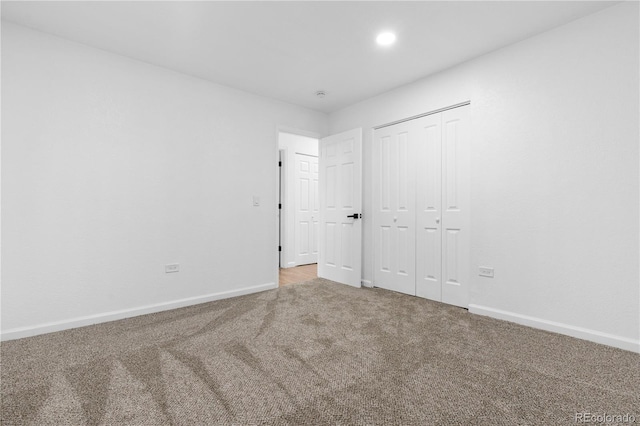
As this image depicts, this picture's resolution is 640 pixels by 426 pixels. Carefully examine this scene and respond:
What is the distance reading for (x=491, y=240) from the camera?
2764 mm

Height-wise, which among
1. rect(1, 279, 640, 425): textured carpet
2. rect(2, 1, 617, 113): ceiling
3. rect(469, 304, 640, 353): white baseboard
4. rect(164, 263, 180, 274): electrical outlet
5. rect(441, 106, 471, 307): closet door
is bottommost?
rect(1, 279, 640, 425): textured carpet

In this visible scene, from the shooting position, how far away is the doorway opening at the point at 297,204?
17.7 feet

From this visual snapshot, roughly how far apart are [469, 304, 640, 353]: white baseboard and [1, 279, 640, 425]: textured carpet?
0.07m

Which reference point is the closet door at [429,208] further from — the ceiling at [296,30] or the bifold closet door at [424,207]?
the ceiling at [296,30]

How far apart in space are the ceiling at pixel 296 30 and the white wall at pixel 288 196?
2177 millimetres

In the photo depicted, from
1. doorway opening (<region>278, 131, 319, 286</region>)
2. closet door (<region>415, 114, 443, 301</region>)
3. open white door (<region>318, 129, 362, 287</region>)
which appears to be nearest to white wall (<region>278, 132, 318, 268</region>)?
doorway opening (<region>278, 131, 319, 286</region>)

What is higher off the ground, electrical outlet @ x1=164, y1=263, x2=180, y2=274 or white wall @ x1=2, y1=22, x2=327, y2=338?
white wall @ x1=2, y1=22, x2=327, y2=338

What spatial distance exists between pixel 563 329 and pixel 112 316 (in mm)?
3929

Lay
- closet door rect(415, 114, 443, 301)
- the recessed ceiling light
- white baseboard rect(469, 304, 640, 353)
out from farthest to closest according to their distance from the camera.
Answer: closet door rect(415, 114, 443, 301) → the recessed ceiling light → white baseboard rect(469, 304, 640, 353)

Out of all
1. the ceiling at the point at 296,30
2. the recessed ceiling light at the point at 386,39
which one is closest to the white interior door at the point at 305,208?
the ceiling at the point at 296,30

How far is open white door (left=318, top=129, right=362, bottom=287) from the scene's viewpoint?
393cm

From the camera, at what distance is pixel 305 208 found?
5.65 meters

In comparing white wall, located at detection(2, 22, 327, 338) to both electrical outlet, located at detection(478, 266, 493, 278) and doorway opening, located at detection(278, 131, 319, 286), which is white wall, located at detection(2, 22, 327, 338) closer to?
doorway opening, located at detection(278, 131, 319, 286)

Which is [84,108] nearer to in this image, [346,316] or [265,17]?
[265,17]
